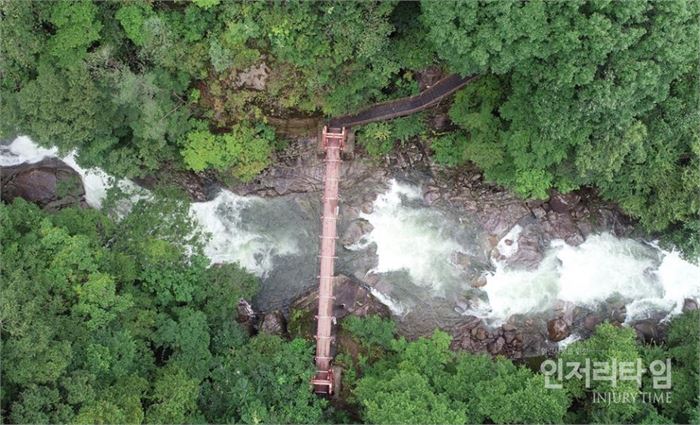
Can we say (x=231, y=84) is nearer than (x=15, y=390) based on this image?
No

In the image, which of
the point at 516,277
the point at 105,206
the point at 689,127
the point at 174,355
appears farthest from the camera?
the point at 516,277

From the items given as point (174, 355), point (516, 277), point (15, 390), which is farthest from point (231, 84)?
point (516, 277)

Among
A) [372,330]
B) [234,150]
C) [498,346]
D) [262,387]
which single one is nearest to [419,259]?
[372,330]

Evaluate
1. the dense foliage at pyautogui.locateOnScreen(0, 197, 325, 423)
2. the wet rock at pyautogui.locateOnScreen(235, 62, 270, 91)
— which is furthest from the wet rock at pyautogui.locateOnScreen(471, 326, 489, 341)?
the wet rock at pyautogui.locateOnScreen(235, 62, 270, 91)

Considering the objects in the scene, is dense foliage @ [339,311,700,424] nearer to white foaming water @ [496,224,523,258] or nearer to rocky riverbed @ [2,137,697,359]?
rocky riverbed @ [2,137,697,359]

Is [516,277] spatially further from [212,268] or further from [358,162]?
[212,268]
